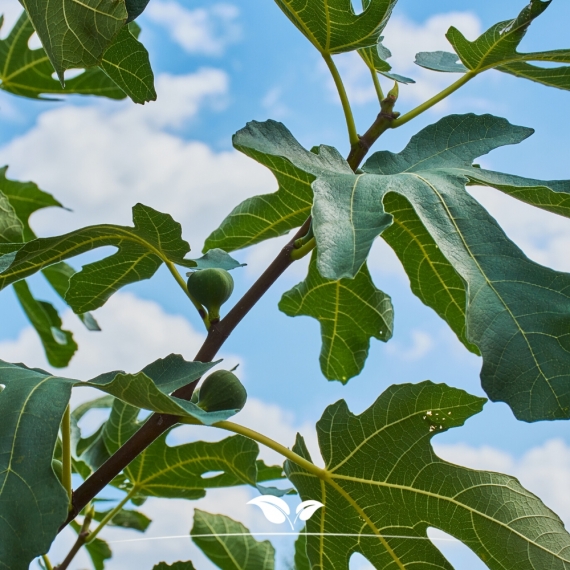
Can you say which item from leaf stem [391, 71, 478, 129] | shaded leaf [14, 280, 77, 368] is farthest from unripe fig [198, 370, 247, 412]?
shaded leaf [14, 280, 77, 368]

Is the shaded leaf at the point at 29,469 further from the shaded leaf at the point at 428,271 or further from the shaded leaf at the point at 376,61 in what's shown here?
the shaded leaf at the point at 376,61

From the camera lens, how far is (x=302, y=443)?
1.05 m

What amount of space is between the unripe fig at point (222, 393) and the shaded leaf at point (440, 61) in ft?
2.02

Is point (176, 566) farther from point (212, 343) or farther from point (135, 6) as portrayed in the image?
point (135, 6)

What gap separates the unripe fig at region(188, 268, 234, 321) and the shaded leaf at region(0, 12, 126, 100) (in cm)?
94

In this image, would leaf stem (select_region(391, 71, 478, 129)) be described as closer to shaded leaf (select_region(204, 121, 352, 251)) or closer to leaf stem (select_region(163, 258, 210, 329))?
shaded leaf (select_region(204, 121, 352, 251))

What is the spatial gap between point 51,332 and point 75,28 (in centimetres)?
128

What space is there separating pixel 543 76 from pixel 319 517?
770mm

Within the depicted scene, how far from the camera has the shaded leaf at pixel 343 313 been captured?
4.49 feet

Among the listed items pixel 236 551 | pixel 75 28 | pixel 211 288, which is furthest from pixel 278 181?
pixel 236 551

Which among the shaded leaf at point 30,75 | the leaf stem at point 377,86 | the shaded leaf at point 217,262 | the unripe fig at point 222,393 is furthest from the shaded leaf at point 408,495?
the shaded leaf at point 30,75

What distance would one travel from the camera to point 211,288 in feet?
3.38

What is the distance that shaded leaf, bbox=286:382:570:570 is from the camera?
93 cm

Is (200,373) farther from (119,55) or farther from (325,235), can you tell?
(119,55)
